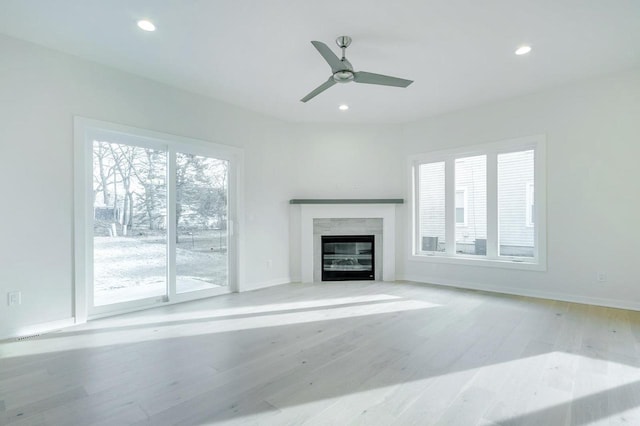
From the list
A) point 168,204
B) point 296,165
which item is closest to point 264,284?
point 168,204

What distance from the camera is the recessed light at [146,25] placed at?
2.66 metres

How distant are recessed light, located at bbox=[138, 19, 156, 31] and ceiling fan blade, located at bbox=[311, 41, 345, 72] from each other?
144 cm

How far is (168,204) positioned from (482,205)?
14.8 ft

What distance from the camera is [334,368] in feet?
7.52

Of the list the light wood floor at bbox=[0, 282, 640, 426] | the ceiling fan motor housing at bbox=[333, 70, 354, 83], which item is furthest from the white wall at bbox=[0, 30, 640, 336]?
the ceiling fan motor housing at bbox=[333, 70, 354, 83]

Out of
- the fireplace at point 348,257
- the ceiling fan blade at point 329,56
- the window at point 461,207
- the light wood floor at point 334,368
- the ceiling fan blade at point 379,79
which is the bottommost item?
the light wood floor at point 334,368

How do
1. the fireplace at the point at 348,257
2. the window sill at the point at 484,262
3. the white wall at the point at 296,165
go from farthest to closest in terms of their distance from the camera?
1. the fireplace at the point at 348,257
2. the window sill at the point at 484,262
3. the white wall at the point at 296,165

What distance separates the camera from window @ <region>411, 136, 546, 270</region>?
437cm

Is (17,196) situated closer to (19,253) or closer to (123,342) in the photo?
(19,253)

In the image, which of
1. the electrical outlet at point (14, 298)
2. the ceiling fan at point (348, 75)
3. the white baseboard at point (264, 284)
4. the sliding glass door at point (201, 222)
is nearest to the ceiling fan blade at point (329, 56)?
the ceiling fan at point (348, 75)

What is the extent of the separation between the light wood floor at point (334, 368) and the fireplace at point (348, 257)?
178 cm

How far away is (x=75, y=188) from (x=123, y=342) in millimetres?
1679

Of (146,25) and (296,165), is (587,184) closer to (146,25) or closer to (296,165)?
(296,165)

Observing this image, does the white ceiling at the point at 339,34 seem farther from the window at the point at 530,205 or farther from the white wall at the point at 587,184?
the window at the point at 530,205
